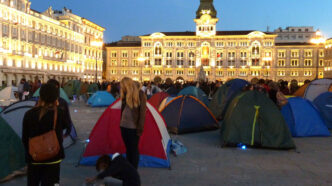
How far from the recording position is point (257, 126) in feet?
24.8

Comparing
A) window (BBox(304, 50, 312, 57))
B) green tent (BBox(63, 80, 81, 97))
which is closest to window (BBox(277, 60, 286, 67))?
window (BBox(304, 50, 312, 57))

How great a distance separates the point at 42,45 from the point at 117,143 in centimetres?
4939

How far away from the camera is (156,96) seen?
1255cm

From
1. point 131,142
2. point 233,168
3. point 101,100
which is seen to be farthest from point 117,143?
point 101,100

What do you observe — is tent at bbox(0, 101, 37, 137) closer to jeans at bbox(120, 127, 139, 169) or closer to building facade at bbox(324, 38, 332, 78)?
jeans at bbox(120, 127, 139, 169)

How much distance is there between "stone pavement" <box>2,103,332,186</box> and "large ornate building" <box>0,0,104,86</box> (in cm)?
2539

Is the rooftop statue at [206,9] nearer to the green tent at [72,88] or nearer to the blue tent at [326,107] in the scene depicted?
the green tent at [72,88]

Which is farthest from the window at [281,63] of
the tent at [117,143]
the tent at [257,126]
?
the tent at [117,143]

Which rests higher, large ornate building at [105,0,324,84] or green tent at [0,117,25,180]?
large ornate building at [105,0,324,84]

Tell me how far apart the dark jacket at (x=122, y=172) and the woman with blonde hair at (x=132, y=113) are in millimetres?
667

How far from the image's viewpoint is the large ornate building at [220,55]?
6762cm

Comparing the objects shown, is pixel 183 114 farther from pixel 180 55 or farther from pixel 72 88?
pixel 180 55

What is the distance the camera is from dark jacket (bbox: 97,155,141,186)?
4.01 m

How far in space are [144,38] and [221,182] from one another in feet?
217
